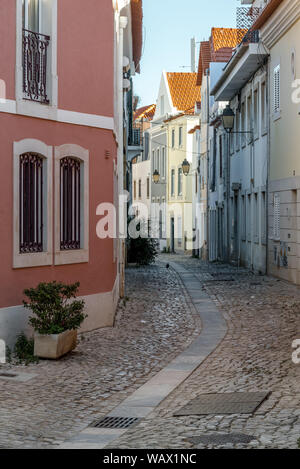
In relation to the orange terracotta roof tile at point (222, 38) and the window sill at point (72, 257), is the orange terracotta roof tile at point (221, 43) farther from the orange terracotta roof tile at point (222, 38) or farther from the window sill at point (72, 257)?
the window sill at point (72, 257)

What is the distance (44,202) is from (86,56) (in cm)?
247

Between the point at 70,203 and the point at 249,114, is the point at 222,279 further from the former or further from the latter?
the point at 70,203

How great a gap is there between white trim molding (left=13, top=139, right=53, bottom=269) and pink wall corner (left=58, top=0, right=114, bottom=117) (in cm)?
92

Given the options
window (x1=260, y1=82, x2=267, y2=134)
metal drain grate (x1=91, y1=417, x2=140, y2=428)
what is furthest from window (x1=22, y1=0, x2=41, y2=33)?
window (x1=260, y1=82, x2=267, y2=134)

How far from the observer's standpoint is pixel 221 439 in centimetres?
678

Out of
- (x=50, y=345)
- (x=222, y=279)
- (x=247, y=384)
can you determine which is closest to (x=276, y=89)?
(x=222, y=279)

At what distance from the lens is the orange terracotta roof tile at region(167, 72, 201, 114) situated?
5762 cm

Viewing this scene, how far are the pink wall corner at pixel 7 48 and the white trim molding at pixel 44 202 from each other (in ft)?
2.41

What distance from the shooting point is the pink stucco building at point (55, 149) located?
11383 millimetres

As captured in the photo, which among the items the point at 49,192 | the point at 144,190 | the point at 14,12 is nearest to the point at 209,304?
the point at 49,192

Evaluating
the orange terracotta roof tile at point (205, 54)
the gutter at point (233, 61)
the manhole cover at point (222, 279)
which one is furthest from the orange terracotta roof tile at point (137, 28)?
the orange terracotta roof tile at point (205, 54)

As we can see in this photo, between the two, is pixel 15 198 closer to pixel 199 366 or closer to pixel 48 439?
pixel 199 366

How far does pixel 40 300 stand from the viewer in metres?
10.8

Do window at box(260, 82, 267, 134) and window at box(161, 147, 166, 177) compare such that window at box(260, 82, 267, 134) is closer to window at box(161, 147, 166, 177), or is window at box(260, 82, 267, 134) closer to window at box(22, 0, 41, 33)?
window at box(22, 0, 41, 33)
